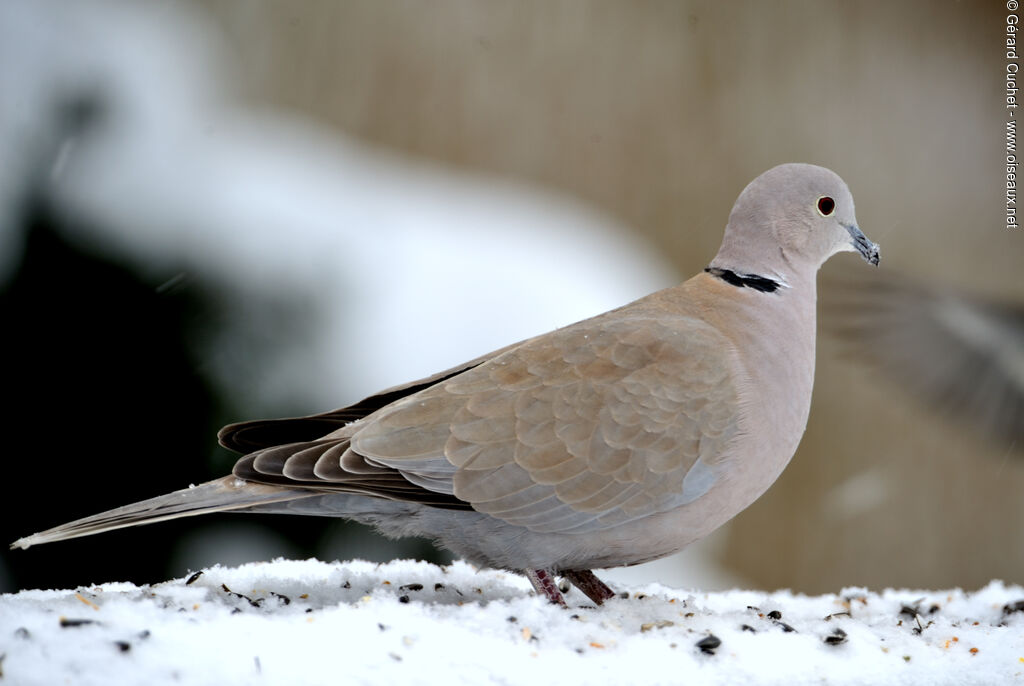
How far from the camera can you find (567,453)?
4.27 feet

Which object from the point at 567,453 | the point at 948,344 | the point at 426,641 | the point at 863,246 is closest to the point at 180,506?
the point at 426,641

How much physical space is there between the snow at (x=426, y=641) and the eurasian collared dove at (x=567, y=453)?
0.12 m

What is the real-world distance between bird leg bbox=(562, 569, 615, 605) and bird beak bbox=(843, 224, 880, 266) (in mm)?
689

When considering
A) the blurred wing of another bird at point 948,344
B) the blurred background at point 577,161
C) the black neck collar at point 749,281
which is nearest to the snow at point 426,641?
the black neck collar at point 749,281

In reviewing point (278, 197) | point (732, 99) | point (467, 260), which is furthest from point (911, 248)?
point (278, 197)

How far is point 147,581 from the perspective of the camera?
2072 mm

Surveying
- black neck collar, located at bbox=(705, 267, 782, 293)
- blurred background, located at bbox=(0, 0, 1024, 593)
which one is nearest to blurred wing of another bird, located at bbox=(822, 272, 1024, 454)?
blurred background, located at bbox=(0, 0, 1024, 593)

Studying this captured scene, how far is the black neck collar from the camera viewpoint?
1.49 meters

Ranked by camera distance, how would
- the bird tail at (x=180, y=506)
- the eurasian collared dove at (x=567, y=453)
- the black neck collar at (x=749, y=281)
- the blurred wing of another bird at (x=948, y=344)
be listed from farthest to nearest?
the blurred wing of another bird at (x=948, y=344) < the black neck collar at (x=749, y=281) < the eurasian collared dove at (x=567, y=453) < the bird tail at (x=180, y=506)

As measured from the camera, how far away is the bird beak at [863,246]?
154 cm

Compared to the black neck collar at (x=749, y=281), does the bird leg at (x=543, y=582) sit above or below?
below

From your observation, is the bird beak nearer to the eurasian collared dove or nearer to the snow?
the eurasian collared dove

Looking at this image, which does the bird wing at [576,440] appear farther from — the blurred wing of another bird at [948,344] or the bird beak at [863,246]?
the blurred wing of another bird at [948,344]

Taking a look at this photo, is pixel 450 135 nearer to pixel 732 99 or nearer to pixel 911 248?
pixel 732 99
